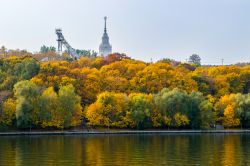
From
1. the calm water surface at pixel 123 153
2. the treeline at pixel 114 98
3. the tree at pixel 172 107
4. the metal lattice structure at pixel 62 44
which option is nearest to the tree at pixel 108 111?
the treeline at pixel 114 98

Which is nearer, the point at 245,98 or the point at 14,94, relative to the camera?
the point at 14,94

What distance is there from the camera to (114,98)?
307ft

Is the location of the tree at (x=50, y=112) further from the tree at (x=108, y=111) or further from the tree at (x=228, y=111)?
the tree at (x=228, y=111)

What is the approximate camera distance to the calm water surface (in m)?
48.2

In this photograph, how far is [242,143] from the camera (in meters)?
68.8

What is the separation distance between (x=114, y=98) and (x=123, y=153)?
38.6 m

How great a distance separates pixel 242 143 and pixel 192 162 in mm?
22013

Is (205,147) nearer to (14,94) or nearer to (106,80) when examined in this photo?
(14,94)

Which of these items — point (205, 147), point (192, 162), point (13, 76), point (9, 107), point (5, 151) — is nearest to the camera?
point (192, 162)

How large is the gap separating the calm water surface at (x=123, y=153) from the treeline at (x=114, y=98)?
57.8 ft

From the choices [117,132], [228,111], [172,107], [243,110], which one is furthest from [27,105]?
[243,110]

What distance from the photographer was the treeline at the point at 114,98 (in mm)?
86188

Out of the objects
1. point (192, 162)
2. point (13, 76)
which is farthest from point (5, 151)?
point (13, 76)

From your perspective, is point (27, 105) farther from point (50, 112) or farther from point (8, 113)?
point (50, 112)
